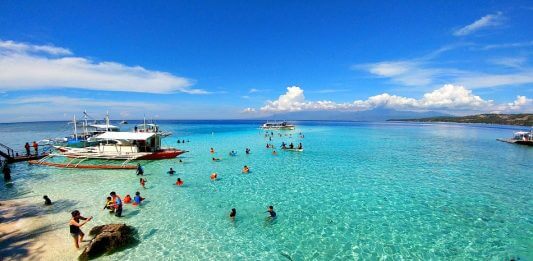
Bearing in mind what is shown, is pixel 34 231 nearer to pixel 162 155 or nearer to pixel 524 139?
pixel 162 155

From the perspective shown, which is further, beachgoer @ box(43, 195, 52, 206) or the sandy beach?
beachgoer @ box(43, 195, 52, 206)

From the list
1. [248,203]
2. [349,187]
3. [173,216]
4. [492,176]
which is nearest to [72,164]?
[173,216]

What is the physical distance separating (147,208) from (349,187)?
57.8ft

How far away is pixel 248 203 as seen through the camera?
68.5ft

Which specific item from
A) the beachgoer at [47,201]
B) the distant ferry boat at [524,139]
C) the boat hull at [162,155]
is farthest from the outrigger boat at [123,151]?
the distant ferry boat at [524,139]

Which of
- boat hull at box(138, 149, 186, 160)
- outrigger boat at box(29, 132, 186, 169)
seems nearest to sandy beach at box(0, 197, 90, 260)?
outrigger boat at box(29, 132, 186, 169)

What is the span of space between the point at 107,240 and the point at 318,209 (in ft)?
44.3

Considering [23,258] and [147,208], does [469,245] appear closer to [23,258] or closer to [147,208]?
[147,208]

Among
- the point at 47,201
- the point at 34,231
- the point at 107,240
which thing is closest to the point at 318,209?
the point at 107,240

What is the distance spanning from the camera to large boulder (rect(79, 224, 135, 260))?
13.2m

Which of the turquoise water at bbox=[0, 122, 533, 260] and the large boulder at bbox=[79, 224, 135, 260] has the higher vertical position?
the large boulder at bbox=[79, 224, 135, 260]

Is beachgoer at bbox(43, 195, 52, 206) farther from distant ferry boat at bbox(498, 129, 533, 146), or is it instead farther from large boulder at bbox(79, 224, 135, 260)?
distant ferry boat at bbox(498, 129, 533, 146)

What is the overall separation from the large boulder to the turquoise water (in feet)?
2.33

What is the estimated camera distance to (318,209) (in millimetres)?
19672
